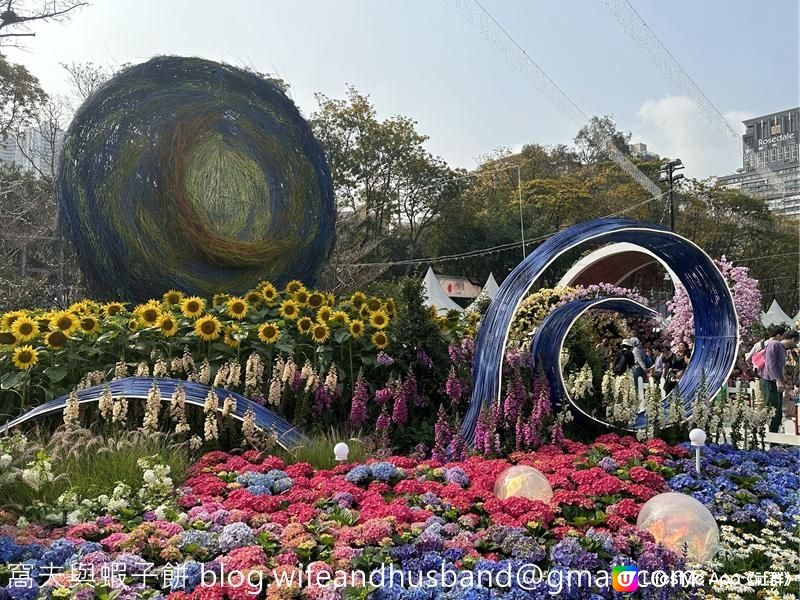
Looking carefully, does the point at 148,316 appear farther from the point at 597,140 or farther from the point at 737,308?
the point at 597,140

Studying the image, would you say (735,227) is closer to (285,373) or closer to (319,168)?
(319,168)

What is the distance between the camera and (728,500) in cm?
399

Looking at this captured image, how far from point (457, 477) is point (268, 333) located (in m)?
2.30

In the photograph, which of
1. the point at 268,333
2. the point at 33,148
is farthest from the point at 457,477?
the point at 33,148

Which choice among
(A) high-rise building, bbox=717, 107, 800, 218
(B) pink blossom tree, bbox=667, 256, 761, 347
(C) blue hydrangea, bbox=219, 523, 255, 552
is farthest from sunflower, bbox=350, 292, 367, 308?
(A) high-rise building, bbox=717, 107, 800, 218

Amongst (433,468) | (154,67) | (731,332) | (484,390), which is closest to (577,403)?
(484,390)

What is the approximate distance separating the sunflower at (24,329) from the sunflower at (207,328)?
124cm

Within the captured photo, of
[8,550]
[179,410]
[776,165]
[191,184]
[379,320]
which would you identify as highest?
[776,165]

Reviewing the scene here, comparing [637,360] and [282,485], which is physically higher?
[637,360]

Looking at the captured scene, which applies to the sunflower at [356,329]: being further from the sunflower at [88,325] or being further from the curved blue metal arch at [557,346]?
the sunflower at [88,325]

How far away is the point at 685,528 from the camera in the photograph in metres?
3.32

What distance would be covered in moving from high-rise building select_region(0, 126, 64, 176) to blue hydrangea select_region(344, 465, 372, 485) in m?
17.9

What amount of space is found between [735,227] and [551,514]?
38712 mm

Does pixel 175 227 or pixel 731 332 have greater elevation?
pixel 175 227
